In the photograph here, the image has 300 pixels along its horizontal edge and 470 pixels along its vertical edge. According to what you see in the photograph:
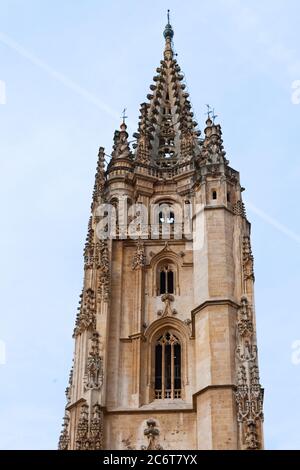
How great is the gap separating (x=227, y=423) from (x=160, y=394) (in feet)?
11.3

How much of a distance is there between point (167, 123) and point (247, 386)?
15.3 meters

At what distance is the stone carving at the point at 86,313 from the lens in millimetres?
31094

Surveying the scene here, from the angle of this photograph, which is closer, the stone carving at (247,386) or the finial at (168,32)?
the stone carving at (247,386)

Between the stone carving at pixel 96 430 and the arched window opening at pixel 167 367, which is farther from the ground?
the arched window opening at pixel 167 367

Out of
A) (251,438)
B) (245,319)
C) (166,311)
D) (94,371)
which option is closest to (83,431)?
(94,371)

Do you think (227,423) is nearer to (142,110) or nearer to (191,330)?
(191,330)

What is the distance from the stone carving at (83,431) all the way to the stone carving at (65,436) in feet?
4.84

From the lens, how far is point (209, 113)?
37875 millimetres

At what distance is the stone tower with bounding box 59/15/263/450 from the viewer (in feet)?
93.5

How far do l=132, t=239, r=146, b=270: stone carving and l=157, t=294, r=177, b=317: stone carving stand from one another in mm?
1428

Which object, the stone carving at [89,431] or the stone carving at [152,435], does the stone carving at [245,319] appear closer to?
the stone carving at [152,435]

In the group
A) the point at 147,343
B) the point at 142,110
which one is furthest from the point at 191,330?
the point at 142,110

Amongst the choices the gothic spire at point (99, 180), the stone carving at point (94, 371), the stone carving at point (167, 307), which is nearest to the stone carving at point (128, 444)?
the stone carving at point (94, 371)

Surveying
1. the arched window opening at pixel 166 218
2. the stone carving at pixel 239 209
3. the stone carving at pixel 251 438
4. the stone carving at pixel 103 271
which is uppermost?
the arched window opening at pixel 166 218
